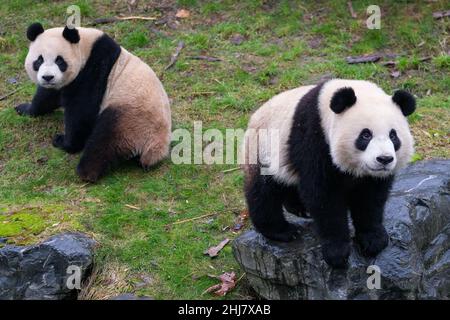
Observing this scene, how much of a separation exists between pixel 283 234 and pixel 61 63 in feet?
13.4

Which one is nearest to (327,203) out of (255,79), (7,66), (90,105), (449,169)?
(449,169)

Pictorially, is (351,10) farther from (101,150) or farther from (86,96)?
(101,150)

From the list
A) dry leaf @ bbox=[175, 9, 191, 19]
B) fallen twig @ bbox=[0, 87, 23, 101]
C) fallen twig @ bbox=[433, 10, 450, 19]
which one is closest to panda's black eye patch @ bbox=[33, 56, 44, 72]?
fallen twig @ bbox=[0, 87, 23, 101]

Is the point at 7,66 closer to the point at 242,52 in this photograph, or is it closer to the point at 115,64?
the point at 115,64

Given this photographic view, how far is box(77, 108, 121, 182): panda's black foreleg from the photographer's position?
8.43 meters

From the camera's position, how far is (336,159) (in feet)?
17.2

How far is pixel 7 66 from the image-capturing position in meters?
11.0

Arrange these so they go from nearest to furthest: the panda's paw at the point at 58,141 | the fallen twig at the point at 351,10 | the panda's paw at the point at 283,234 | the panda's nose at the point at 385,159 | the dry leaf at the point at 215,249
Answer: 1. the panda's nose at the point at 385,159
2. the panda's paw at the point at 283,234
3. the dry leaf at the point at 215,249
4. the panda's paw at the point at 58,141
5. the fallen twig at the point at 351,10

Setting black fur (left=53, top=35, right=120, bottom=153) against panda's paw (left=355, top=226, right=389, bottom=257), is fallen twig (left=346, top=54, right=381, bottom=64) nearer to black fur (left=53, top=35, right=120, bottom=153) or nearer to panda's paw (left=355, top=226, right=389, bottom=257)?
black fur (left=53, top=35, right=120, bottom=153)

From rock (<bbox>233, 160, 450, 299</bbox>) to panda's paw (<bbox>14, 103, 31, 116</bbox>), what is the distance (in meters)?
4.57

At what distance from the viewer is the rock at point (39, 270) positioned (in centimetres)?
653

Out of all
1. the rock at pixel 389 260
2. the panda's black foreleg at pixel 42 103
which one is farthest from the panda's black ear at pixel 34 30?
the rock at pixel 389 260

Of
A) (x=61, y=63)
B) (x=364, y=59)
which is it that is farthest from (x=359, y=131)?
(x=364, y=59)

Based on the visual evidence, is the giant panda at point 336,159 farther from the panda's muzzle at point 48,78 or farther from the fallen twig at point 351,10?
the fallen twig at point 351,10
